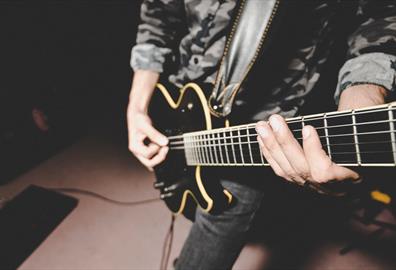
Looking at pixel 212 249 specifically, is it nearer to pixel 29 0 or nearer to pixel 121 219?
pixel 121 219

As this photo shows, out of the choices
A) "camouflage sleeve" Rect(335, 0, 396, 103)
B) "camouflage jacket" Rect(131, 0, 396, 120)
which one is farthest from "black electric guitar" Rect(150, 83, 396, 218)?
"camouflage sleeve" Rect(335, 0, 396, 103)

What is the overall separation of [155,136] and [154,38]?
1.51 feet

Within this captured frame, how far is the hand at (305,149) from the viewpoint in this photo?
0.57 meters

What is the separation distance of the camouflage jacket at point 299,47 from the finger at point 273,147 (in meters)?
0.26

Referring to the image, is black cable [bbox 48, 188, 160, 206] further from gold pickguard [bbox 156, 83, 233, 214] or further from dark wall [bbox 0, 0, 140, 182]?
gold pickguard [bbox 156, 83, 233, 214]

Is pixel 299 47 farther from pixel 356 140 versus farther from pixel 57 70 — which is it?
pixel 57 70

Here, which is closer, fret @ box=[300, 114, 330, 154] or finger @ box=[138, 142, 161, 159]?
fret @ box=[300, 114, 330, 154]

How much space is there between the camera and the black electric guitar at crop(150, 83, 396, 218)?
48cm

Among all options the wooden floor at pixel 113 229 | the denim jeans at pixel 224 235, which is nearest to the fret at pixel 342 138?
the denim jeans at pixel 224 235

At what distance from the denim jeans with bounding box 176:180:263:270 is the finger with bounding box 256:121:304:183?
1.15ft

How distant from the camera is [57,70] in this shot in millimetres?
2562

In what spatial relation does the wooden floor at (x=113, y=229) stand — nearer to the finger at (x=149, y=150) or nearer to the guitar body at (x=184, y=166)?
the guitar body at (x=184, y=166)

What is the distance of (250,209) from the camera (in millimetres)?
1010

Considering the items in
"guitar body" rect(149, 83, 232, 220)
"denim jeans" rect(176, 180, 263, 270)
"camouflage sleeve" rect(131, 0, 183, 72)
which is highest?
"camouflage sleeve" rect(131, 0, 183, 72)
